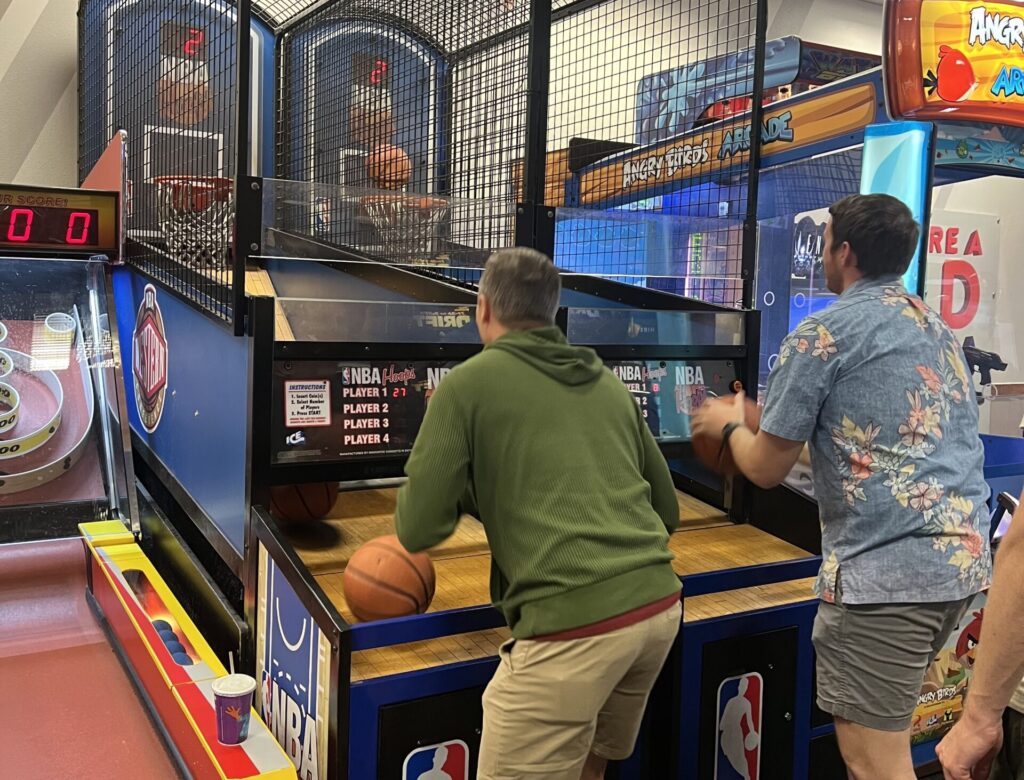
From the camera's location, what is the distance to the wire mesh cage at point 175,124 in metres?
3.05

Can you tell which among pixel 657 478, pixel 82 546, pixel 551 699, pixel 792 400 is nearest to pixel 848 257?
pixel 792 400

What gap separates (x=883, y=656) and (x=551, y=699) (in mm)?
746

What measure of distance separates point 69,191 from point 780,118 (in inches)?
125

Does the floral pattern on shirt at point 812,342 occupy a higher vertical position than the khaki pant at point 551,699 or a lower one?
higher

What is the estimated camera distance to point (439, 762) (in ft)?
7.25

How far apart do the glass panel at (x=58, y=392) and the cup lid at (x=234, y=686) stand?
1.53 m

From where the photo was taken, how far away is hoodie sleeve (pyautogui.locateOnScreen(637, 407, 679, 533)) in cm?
204

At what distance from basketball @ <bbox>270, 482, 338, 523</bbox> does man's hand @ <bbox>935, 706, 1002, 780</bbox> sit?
196 centimetres

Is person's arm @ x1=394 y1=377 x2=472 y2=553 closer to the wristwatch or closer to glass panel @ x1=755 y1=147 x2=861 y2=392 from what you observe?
the wristwatch

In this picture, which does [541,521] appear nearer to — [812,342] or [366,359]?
[812,342]

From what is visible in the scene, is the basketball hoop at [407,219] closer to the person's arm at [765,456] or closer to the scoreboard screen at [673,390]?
the scoreboard screen at [673,390]

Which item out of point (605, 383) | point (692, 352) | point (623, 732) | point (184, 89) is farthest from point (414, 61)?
point (623, 732)

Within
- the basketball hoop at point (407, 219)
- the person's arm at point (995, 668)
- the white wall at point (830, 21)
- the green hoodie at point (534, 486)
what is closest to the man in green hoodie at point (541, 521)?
the green hoodie at point (534, 486)

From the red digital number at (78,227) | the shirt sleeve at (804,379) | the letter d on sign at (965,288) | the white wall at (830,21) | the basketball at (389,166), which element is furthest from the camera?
the white wall at (830,21)
